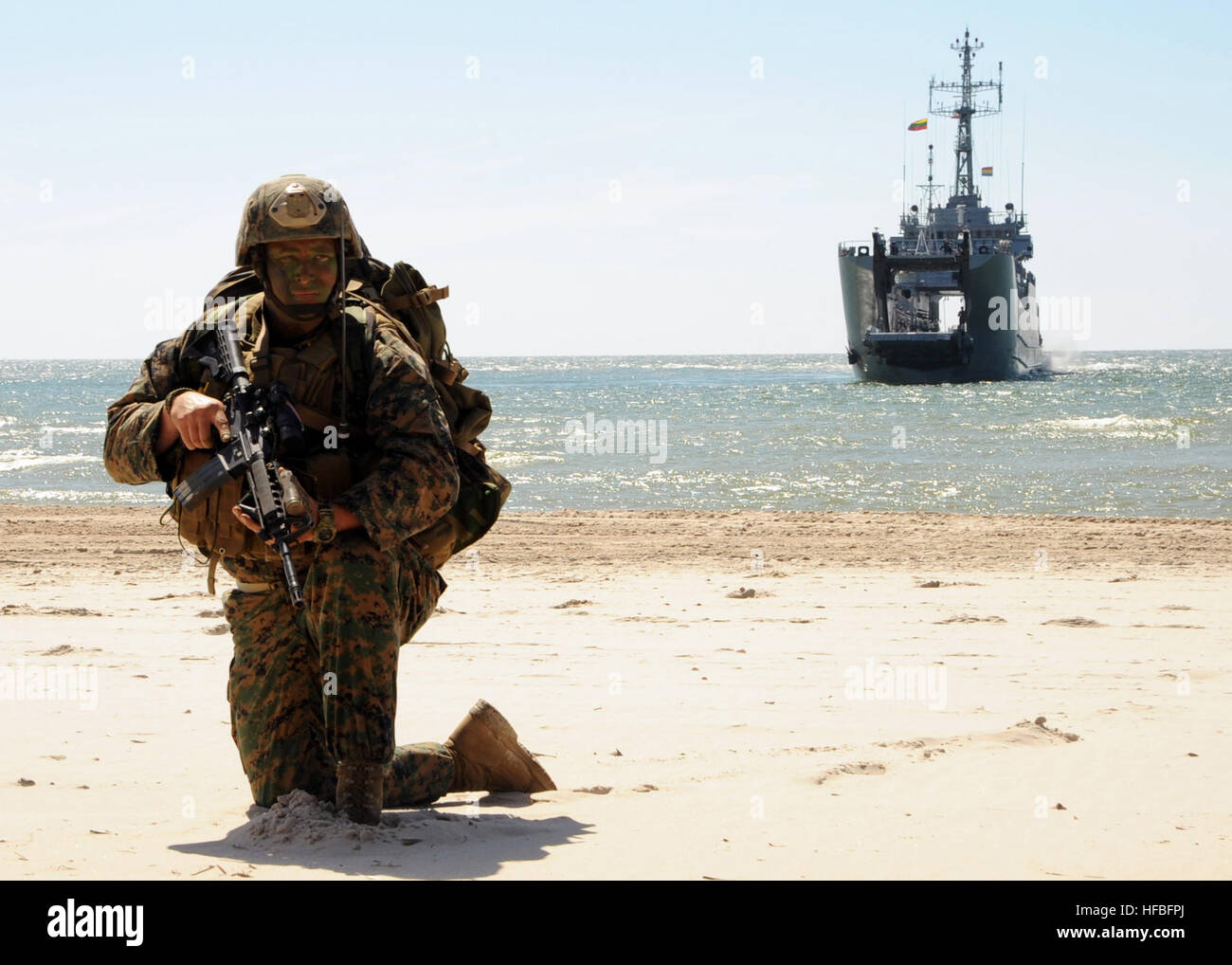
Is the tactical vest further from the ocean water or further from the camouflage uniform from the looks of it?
the ocean water

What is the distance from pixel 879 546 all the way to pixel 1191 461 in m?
11.0

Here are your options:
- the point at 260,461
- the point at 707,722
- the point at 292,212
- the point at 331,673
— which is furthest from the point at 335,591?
the point at 707,722

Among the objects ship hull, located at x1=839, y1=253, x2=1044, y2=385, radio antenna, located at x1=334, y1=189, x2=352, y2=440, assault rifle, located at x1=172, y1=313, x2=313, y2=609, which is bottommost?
assault rifle, located at x1=172, y1=313, x2=313, y2=609

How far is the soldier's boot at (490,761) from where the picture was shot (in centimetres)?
396

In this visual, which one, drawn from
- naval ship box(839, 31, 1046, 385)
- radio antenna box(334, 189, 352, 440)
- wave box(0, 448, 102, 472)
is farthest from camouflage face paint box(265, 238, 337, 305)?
naval ship box(839, 31, 1046, 385)

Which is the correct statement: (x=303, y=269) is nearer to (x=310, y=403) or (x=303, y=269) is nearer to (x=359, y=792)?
(x=310, y=403)

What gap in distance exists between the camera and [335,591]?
3.32 meters

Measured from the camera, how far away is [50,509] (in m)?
14.3

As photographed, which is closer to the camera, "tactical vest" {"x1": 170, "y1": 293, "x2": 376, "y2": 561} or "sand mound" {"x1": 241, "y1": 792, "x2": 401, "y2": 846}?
"sand mound" {"x1": 241, "y1": 792, "x2": 401, "y2": 846}

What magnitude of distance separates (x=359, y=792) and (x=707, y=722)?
1.87 m

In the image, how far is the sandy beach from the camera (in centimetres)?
325

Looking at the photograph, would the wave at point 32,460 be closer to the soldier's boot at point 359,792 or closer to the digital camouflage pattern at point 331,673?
the digital camouflage pattern at point 331,673

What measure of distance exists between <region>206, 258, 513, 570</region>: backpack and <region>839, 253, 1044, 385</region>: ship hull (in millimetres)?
45058

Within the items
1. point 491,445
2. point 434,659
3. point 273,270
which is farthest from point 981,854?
point 491,445
